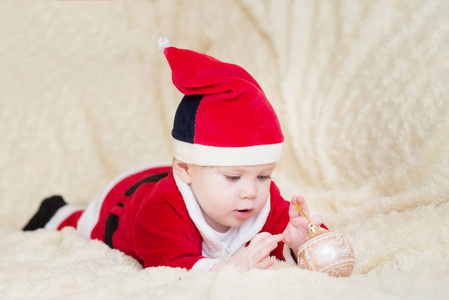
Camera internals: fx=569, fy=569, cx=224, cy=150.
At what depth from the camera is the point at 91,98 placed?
194 cm

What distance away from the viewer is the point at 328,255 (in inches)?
38.4

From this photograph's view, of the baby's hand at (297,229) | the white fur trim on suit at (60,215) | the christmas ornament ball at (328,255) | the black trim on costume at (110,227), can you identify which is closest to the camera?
the christmas ornament ball at (328,255)

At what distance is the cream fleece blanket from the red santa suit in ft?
0.22

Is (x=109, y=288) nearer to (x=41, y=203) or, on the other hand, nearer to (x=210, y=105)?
(x=210, y=105)

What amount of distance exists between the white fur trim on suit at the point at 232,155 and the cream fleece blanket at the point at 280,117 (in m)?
0.23

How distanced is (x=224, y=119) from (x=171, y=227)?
0.25 m

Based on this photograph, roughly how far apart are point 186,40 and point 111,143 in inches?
17.0

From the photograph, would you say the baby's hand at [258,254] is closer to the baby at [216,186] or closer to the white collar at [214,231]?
the baby at [216,186]

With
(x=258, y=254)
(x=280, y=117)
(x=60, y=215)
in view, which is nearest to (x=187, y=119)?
(x=258, y=254)

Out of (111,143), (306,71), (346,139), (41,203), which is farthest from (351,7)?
(41,203)

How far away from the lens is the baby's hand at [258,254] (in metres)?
1.00

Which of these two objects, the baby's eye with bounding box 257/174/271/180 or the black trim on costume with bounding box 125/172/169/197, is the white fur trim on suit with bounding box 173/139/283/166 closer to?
the baby's eye with bounding box 257/174/271/180

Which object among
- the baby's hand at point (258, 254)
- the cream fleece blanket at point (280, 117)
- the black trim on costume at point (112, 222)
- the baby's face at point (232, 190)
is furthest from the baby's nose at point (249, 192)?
the black trim on costume at point (112, 222)

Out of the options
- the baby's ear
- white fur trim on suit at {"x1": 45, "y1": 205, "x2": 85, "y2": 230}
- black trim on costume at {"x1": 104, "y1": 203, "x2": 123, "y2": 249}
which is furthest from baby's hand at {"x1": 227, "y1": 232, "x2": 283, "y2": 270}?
white fur trim on suit at {"x1": 45, "y1": 205, "x2": 85, "y2": 230}
